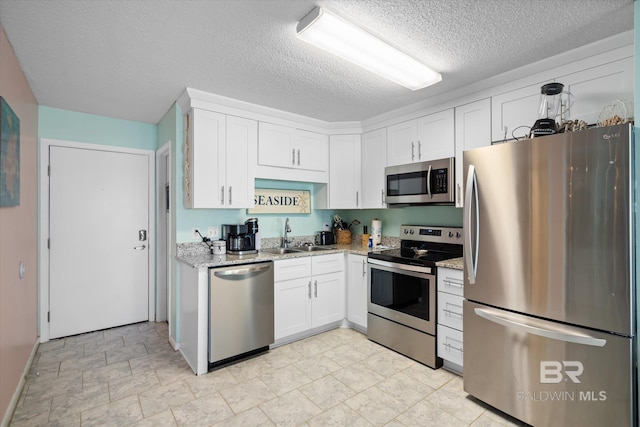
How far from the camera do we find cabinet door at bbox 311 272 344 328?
10.5 feet

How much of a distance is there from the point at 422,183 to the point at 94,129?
357cm

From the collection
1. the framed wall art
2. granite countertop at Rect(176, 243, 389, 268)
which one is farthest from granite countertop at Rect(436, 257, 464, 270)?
the framed wall art

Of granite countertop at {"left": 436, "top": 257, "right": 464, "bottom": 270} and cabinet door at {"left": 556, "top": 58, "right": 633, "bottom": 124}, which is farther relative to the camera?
granite countertop at {"left": 436, "top": 257, "right": 464, "bottom": 270}

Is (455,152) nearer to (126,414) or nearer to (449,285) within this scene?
(449,285)

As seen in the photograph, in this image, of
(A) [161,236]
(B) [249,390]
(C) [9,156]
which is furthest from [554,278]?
(A) [161,236]

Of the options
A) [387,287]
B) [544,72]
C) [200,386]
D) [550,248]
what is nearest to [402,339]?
[387,287]

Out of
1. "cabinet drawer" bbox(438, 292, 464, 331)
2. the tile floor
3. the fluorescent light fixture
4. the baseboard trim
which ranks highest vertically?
the fluorescent light fixture

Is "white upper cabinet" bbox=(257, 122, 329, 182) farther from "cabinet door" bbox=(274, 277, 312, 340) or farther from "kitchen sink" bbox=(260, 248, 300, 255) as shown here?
"cabinet door" bbox=(274, 277, 312, 340)

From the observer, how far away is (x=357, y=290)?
3314 millimetres

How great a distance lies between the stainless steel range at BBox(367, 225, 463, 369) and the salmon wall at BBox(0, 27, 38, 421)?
275cm

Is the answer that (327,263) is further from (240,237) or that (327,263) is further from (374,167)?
(374,167)

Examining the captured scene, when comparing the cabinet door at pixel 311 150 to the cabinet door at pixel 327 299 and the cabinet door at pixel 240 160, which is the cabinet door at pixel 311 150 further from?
the cabinet door at pixel 327 299

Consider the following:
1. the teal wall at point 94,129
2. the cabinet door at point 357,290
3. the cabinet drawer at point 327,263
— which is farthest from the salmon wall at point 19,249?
the cabinet door at point 357,290

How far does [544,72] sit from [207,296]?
3088mm
